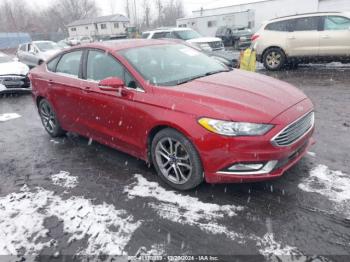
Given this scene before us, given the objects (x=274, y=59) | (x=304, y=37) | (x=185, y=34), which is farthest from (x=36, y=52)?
(x=304, y=37)

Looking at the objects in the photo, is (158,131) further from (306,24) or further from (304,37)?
(306,24)

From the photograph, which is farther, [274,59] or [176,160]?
[274,59]

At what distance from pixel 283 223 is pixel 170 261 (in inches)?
44.9

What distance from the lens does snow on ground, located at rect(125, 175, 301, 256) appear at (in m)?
2.79

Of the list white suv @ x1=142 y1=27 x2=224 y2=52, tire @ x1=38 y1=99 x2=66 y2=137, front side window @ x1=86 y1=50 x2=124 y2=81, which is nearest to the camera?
front side window @ x1=86 y1=50 x2=124 y2=81

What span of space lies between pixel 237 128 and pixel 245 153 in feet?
0.84

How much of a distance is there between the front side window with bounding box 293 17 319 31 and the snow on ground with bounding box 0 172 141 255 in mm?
9695

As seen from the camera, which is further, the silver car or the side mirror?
the silver car

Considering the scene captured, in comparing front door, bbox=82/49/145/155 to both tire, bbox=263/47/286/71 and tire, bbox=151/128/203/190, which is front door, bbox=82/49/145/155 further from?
tire, bbox=263/47/286/71

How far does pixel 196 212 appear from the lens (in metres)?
3.32

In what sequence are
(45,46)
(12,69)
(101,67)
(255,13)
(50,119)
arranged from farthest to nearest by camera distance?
(255,13) < (45,46) < (12,69) < (50,119) < (101,67)

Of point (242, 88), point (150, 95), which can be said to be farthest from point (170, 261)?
point (242, 88)

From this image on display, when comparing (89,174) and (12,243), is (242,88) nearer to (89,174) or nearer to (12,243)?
(89,174)

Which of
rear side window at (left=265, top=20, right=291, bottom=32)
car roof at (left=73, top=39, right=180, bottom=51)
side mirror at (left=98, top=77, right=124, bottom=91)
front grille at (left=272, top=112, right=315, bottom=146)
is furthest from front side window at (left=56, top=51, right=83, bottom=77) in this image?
rear side window at (left=265, top=20, right=291, bottom=32)
